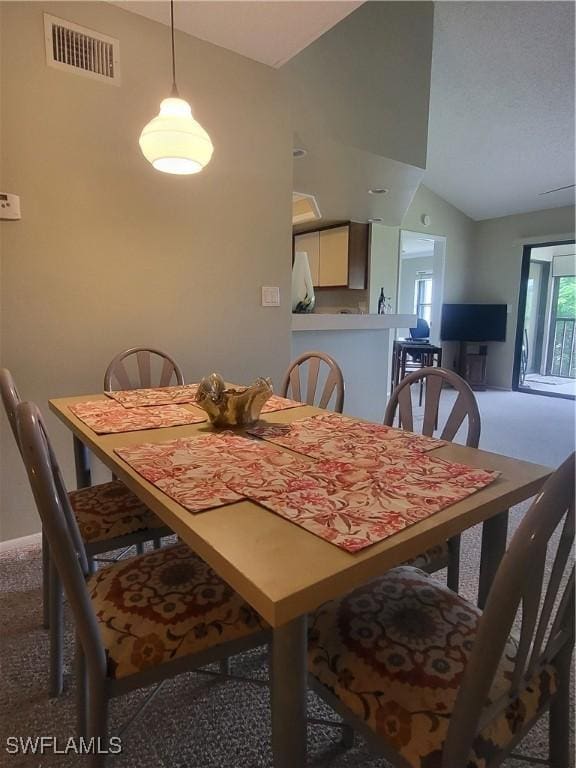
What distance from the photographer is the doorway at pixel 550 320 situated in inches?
281

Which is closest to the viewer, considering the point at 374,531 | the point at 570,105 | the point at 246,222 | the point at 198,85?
the point at 374,531

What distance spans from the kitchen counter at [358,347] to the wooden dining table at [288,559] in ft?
7.92

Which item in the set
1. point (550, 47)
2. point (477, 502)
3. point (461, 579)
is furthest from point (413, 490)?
point (550, 47)

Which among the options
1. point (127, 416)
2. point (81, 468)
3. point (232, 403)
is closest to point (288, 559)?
point (232, 403)

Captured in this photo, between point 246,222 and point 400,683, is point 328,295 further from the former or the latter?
point 400,683

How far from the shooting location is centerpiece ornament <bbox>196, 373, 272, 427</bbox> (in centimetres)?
135

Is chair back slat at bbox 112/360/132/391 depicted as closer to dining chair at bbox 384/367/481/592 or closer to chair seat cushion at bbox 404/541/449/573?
dining chair at bbox 384/367/481/592

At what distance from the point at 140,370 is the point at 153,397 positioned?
1.38 feet

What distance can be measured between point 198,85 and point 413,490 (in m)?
2.41

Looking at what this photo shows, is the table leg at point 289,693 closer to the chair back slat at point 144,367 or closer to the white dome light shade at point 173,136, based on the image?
the white dome light shade at point 173,136

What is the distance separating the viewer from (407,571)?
106cm

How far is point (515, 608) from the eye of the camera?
545 mm

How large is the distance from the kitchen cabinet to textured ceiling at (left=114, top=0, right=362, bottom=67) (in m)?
2.56

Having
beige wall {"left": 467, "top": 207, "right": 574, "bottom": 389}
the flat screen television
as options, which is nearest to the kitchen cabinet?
the flat screen television
